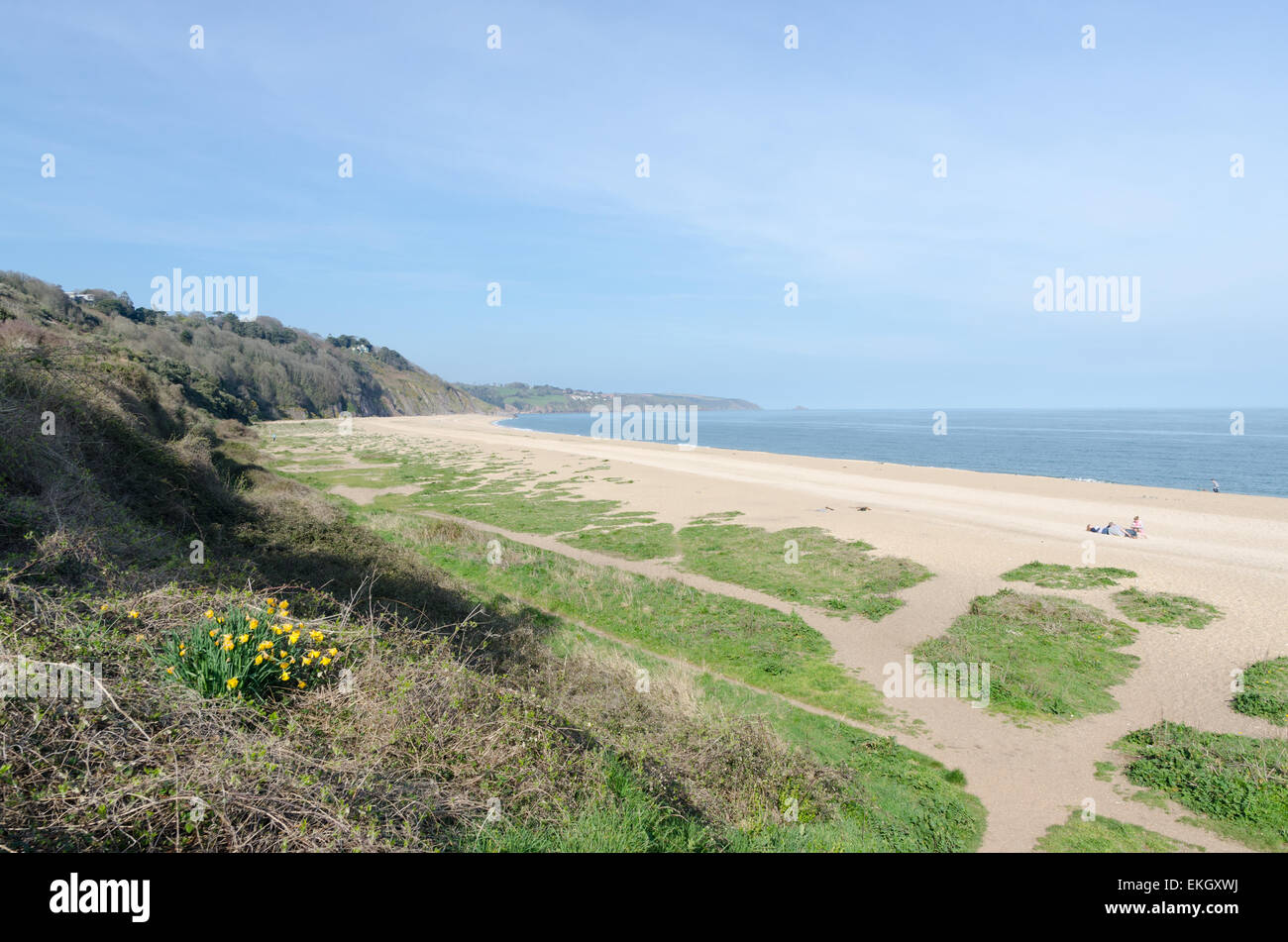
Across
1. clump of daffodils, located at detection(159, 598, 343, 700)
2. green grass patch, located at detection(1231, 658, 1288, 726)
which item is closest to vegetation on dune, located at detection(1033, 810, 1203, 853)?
green grass patch, located at detection(1231, 658, 1288, 726)

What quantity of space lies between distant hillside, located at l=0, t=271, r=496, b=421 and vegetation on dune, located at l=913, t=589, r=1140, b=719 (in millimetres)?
28468

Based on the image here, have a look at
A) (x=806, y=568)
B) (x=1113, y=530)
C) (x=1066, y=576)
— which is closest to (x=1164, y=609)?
(x=1066, y=576)

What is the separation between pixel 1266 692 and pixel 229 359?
130816mm

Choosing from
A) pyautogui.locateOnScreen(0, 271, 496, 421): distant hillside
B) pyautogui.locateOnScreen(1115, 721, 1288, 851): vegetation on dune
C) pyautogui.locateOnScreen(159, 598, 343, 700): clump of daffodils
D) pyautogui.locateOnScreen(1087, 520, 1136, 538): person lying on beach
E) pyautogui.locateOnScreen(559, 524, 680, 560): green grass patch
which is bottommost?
pyautogui.locateOnScreen(1115, 721, 1288, 851): vegetation on dune

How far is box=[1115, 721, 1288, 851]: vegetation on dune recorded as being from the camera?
298 inches

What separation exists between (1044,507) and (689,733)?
3150 centimetres

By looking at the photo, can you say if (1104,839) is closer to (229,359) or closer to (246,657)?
(246,657)

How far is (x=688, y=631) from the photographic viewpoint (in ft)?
48.3

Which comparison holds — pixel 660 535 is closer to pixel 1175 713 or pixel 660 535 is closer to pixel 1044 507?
pixel 1175 713

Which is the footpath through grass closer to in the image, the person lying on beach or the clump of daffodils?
the person lying on beach

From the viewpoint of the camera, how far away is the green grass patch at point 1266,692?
10398 millimetres

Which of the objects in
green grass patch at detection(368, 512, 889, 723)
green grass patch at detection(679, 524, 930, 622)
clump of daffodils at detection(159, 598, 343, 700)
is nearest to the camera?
clump of daffodils at detection(159, 598, 343, 700)

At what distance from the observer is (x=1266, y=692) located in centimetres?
1099
